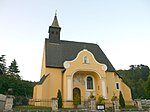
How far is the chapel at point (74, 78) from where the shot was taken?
74.4ft

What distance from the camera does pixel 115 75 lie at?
2681 cm

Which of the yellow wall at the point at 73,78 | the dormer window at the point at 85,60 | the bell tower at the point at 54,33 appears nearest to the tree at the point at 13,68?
the bell tower at the point at 54,33

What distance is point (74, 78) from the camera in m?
24.7

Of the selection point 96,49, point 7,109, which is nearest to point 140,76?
point 96,49

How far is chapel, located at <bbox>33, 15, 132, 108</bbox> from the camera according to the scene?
22.7 m

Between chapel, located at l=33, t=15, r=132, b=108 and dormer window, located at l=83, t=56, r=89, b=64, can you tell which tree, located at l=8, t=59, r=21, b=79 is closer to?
chapel, located at l=33, t=15, r=132, b=108

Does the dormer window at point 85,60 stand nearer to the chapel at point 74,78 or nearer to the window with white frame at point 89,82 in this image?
the chapel at point 74,78

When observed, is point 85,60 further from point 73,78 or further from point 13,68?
point 13,68

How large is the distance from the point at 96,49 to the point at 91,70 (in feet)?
23.5

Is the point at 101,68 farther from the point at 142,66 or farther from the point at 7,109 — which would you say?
the point at 142,66

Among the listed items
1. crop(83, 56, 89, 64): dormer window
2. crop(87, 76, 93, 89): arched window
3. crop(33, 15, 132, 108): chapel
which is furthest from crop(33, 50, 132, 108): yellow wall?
crop(87, 76, 93, 89): arched window

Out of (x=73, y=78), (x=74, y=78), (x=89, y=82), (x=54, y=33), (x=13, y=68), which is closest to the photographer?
(x=73, y=78)

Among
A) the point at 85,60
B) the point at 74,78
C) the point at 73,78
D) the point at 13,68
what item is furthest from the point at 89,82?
the point at 13,68

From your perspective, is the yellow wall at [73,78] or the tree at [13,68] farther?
the tree at [13,68]
